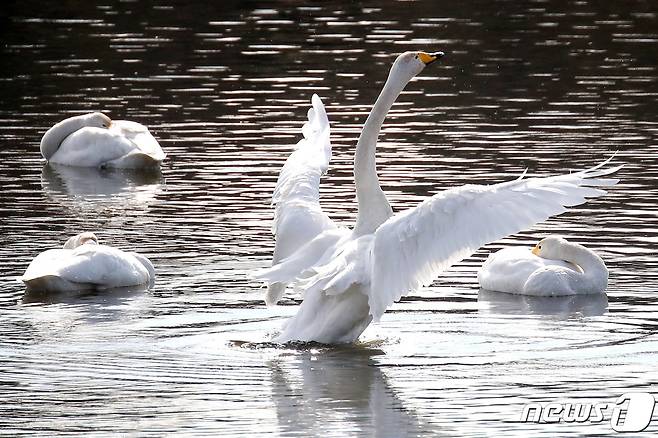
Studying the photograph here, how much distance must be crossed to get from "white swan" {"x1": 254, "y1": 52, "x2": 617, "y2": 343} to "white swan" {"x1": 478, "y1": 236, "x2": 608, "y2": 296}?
1.91 meters

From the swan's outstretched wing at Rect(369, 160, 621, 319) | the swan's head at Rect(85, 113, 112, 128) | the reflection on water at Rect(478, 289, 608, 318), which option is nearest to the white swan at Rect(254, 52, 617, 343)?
the swan's outstretched wing at Rect(369, 160, 621, 319)

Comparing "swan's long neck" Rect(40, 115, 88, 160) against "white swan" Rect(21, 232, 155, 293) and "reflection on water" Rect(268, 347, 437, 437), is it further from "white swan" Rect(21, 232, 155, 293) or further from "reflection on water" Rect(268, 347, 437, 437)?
"reflection on water" Rect(268, 347, 437, 437)

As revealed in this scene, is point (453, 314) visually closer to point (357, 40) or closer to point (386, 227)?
point (386, 227)

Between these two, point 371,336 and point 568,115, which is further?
point 568,115

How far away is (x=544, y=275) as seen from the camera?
15125mm

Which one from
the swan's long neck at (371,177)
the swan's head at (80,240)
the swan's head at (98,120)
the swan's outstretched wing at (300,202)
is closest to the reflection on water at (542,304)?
the swan's long neck at (371,177)

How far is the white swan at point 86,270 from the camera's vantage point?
1525 cm

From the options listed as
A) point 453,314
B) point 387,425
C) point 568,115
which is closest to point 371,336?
point 453,314

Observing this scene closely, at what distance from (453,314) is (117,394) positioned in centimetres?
352

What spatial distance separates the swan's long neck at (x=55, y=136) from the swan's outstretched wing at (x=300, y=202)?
928cm

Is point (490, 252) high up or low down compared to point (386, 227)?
down

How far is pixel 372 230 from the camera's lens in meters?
13.5

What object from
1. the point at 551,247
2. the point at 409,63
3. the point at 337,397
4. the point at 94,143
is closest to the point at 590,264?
the point at 551,247

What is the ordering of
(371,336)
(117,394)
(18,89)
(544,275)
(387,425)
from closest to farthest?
(387,425), (117,394), (371,336), (544,275), (18,89)
